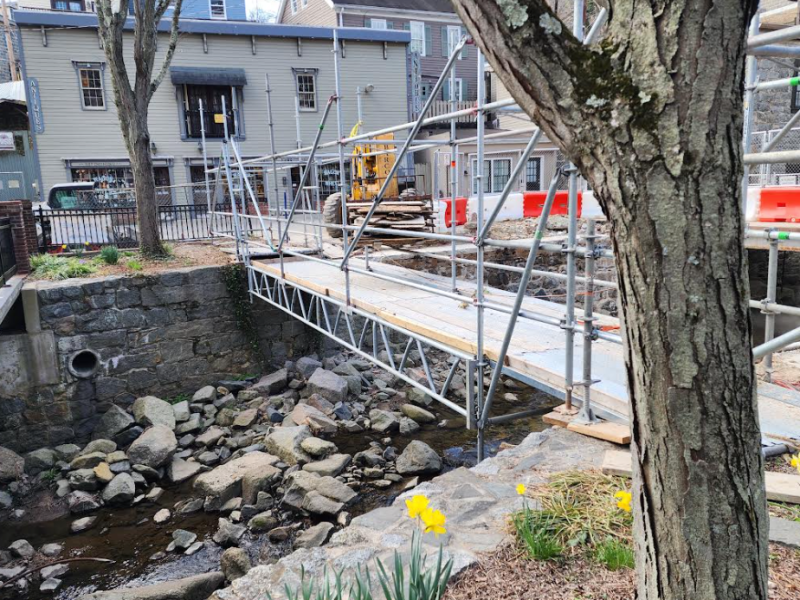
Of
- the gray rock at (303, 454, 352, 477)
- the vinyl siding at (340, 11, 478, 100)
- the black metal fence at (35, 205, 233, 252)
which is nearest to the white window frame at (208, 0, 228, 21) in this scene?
the vinyl siding at (340, 11, 478, 100)

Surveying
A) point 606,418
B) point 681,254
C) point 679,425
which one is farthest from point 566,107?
point 606,418

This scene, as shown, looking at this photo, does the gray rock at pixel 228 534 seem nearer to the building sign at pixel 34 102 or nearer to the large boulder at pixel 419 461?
the large boulder at pixel 419 461

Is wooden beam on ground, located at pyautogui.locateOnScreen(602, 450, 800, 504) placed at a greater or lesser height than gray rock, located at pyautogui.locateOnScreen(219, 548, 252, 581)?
greater

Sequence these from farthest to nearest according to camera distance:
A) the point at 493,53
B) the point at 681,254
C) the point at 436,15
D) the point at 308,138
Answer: the point at 436,15
the point at 308,138
the point at 493,53
the point at 681,254

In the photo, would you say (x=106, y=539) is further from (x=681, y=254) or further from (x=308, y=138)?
(x=308, y=138)

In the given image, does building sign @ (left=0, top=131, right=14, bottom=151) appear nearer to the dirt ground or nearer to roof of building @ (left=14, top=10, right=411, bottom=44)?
roof of building @ (left=14, top=10, right=411, bottom=44)

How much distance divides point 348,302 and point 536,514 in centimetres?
410

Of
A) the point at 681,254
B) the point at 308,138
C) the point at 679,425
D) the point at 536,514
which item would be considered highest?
the point at 308,138

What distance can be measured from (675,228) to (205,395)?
30.8 feet

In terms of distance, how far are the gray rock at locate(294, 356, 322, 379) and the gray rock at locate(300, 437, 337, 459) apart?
2622 millimetres

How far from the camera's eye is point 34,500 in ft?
24.8

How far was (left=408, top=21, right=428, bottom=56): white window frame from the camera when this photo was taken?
2606 centimetres

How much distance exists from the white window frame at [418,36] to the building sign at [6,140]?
50.9 feet

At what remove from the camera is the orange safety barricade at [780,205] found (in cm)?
640
